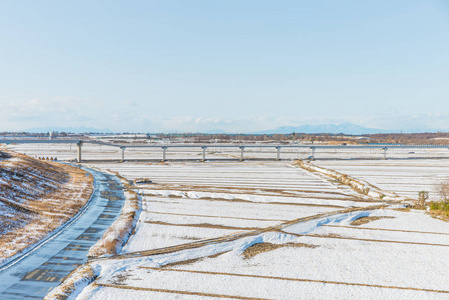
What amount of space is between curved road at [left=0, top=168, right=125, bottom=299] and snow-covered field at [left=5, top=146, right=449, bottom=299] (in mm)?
1453

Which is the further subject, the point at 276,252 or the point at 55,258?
the point at 276,252

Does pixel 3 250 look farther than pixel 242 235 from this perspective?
No

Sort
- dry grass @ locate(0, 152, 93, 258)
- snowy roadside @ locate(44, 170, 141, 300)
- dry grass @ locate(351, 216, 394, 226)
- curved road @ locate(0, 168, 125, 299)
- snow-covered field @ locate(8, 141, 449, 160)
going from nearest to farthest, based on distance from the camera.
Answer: snowy roadside @ locate(44, 170, 141, 300) < curved road @ locate(0, 168, 125, 299) < dry grass @ locate(0, 152, 93, 258) < dry grass @ locate(351, 216, 394, 226) < snow-covered field @ locate(8, 141, 449, 160)

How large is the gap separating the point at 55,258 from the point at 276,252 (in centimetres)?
939

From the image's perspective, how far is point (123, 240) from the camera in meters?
15.8

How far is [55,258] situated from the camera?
13.8 m

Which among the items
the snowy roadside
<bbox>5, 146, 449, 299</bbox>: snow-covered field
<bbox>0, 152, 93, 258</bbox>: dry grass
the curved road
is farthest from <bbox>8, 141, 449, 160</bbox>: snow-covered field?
<bbox>5, 146, 449, 299</bbox>: snow-covered field

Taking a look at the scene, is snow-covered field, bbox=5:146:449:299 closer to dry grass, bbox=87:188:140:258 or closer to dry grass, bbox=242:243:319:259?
dry grass, bbox=242:243:319:259

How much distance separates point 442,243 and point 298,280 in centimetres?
865

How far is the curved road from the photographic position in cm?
1123

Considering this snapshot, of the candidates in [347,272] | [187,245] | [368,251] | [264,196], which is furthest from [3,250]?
[264,196]

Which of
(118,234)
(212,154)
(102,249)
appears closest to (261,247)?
(118,234)

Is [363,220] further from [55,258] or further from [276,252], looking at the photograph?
[55,258]

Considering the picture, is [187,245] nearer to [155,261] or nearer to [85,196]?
[155,261]
